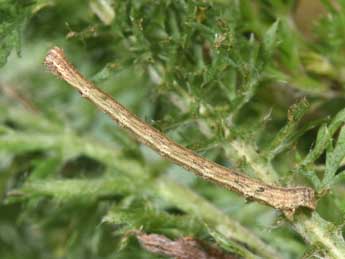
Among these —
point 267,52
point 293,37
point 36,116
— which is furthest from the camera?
point 36,116

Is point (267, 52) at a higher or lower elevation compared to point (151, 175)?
higher

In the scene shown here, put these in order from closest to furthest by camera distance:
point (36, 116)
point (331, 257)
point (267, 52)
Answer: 1. point (331, 257)
2. point (267, 52)
3. point (36, 116)

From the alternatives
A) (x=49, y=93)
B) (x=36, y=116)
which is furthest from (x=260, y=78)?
(x=49, y=93)

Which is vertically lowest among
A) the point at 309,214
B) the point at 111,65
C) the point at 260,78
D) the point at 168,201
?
the point at 168,201

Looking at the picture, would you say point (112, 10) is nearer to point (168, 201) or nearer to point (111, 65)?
point (111, 65)

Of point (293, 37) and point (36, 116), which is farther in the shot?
point (36, 116)

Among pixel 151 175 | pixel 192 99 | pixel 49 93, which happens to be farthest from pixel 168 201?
pixel 49 93
